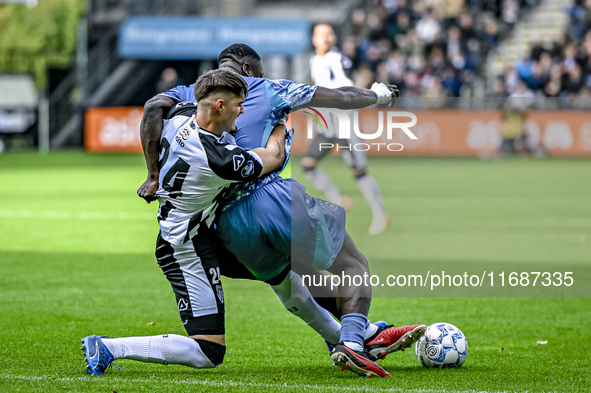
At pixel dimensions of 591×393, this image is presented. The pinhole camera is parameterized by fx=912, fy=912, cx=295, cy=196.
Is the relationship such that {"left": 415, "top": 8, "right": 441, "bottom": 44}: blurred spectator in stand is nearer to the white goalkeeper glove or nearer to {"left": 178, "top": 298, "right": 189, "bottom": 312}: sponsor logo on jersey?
the white goalkeeper glove

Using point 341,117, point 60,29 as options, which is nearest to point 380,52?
point 341,117

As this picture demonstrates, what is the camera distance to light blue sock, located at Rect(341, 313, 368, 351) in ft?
16.6

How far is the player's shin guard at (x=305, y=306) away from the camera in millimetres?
5465

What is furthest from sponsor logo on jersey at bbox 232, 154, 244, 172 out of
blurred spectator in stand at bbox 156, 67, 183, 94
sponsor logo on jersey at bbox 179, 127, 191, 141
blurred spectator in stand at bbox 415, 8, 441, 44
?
blurred spectator in stand at bbox 415, 8, 441, 44

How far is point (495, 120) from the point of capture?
27688mm

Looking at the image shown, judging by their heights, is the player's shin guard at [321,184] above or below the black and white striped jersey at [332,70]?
below

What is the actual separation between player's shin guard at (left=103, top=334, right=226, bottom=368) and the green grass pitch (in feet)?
0.39

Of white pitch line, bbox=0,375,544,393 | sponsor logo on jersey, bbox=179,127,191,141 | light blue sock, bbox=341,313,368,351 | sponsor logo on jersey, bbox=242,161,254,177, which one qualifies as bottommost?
white pitch line, bbox=0,375,544,393

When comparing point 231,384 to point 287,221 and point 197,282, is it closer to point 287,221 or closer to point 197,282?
point 197,282

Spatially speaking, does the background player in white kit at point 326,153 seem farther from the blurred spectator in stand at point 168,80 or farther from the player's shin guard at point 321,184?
the blurred spectator in stand at point 168,80

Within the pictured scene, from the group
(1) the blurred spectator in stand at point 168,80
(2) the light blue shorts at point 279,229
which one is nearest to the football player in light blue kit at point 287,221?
(2) the light blue shorts at point 279,229

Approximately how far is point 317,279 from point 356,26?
26859 mm

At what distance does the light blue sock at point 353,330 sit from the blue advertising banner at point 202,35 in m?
26.2

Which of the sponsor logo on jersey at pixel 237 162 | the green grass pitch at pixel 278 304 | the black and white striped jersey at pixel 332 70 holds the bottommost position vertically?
the green grass pitch at pixel 278 304
